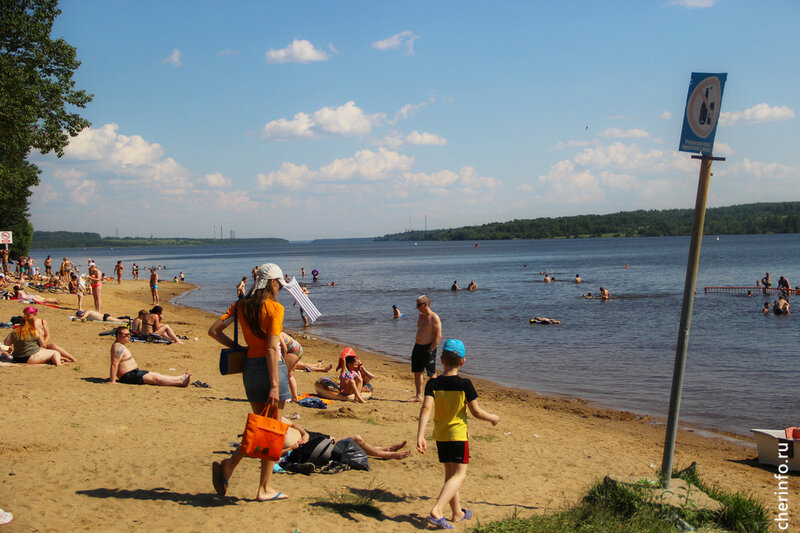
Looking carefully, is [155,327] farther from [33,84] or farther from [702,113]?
[702,113]

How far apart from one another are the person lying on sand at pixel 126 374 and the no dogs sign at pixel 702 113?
8.48 m

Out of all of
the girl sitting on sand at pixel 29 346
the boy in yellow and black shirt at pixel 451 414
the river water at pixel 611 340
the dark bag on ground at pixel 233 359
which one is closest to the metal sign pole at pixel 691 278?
the boy in yellow and black shirt at pixel 451 414

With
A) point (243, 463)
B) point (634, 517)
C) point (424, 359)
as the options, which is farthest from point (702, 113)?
point (424, 359)

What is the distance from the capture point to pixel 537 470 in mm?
7215

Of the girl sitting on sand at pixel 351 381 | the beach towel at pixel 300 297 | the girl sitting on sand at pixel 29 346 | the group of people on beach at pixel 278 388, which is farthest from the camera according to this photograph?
the girl sitting on sand at pixel 29 346

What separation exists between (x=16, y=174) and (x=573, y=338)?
20.0 meters

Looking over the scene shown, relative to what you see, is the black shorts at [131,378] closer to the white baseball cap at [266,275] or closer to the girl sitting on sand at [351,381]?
the girl sitting on sand at [351,381]

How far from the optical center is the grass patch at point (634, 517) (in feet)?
15.6

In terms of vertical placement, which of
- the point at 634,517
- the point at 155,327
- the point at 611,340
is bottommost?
the point at 611,340

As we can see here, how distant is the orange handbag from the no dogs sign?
3902 millimetres

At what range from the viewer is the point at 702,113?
471 cm

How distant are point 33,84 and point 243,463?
15046 millimetres

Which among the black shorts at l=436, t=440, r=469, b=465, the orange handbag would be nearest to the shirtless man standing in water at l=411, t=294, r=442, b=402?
the black shorts at l=436, t=440, r=469, b=465

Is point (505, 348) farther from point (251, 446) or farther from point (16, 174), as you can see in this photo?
point (16, 174)
